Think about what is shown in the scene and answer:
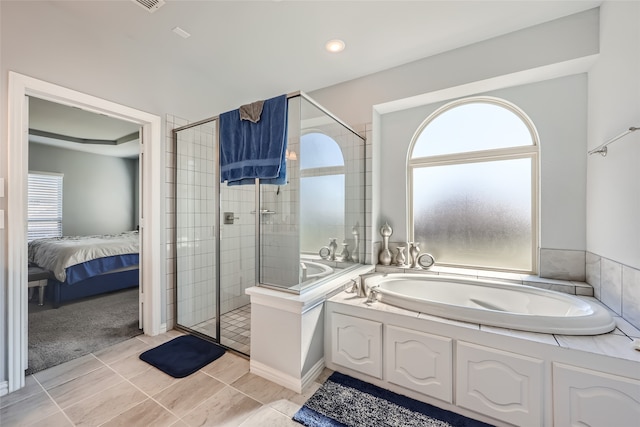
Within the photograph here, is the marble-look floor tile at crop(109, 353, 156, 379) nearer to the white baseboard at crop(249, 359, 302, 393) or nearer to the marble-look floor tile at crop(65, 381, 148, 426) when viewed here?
the marble-look floor tile at crop(65, 381, 148, 426)

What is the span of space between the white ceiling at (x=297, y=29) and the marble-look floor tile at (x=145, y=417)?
264 cm

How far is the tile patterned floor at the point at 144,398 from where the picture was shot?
1.51 metres

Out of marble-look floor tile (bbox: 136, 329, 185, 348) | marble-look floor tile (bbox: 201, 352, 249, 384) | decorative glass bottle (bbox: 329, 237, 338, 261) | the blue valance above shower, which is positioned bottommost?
marble-look floor tile (bbox: 201, 352, 249, 384)

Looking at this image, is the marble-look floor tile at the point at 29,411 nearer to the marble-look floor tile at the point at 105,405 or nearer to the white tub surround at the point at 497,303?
the marble-look floor tile at the point at 105,405

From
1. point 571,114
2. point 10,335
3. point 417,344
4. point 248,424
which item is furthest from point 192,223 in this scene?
point 571,114

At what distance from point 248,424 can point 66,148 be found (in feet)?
21.9

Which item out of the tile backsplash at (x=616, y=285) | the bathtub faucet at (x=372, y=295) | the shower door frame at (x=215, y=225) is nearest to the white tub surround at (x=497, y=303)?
the bathtub faucet at (x=372, y=295)

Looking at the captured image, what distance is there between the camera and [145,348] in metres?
2.30

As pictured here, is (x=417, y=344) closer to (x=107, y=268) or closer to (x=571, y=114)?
(x=571, y=114)

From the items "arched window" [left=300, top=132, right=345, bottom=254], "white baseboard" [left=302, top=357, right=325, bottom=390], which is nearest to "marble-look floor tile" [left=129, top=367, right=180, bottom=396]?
"white baseboard" [left=302, top=357, right=325, bottom=390]

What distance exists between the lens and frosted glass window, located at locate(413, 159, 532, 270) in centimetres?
246

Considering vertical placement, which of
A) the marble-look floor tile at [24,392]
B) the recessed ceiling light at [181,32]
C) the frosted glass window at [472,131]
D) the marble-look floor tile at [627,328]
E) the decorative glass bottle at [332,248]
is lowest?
the marble-look floor tile at [24,392]

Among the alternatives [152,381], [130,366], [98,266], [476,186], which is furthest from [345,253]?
[98,266]

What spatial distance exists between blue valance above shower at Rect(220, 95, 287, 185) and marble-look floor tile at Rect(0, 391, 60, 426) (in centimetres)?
182
